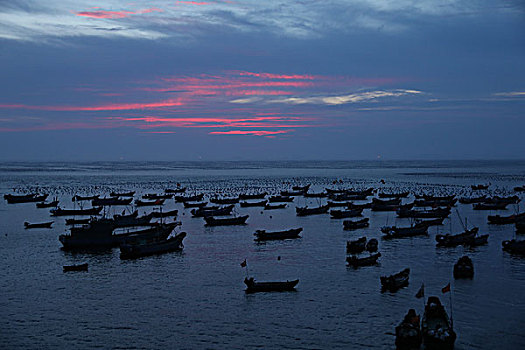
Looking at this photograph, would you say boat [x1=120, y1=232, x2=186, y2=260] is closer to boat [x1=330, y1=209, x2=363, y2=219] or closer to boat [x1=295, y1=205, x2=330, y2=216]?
boat [x1=330, y1=209, x2=363, y2=219]

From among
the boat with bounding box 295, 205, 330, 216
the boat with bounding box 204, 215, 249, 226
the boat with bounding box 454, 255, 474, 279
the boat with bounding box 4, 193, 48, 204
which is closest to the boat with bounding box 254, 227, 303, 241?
the boat with bounding box 204, 215, 249, 226

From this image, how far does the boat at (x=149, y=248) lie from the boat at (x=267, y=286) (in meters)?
17.2

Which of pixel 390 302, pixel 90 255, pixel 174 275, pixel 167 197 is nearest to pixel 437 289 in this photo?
pixel 390 302

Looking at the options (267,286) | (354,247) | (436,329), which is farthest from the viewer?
(354,247)

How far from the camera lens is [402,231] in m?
60.9

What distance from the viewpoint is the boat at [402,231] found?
6038cm

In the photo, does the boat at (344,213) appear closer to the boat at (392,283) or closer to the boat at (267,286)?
the boat at (392,283)

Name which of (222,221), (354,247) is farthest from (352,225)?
(222,221)

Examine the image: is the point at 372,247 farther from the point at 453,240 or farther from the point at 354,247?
the point at 453,240

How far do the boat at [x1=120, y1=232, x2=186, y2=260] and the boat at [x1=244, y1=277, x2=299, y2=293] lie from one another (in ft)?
56.5

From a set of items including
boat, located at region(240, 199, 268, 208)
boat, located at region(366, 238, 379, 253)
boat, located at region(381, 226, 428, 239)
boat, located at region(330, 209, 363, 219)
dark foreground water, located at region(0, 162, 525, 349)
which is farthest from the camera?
boat, located at region(240, 199, 268, 208)

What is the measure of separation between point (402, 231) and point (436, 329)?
3465cm

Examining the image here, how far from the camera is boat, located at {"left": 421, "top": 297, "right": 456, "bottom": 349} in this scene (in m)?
26.5

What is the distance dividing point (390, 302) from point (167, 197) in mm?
88021
